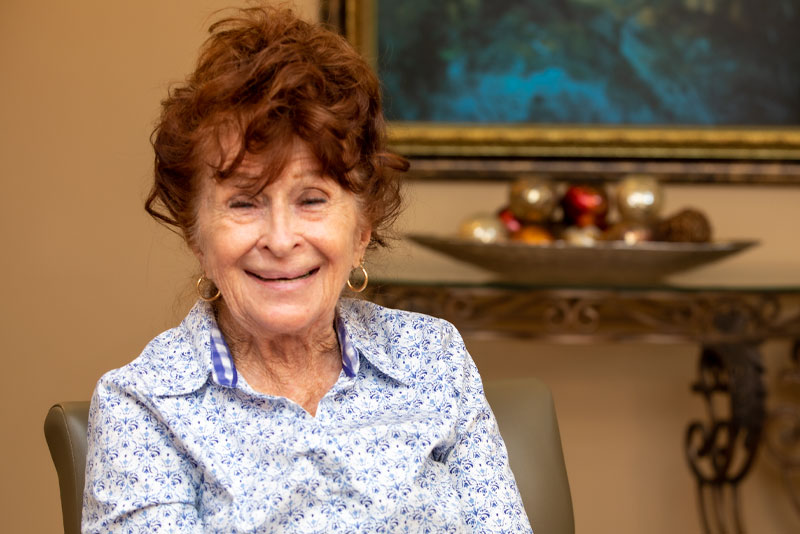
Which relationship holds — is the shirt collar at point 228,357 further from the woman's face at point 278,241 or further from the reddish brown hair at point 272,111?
the reddish brown hair at point 272,111

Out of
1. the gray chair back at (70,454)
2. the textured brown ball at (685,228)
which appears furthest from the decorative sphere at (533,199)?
the gray chair back at (70,454)

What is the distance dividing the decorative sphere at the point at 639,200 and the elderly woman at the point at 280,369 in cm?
129

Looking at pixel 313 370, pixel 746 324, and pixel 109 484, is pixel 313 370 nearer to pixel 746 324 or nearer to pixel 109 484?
pixel 109 484

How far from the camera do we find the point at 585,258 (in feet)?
8.27

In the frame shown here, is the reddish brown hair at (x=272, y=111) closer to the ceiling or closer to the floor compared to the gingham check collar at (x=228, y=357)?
closer to the ceiling

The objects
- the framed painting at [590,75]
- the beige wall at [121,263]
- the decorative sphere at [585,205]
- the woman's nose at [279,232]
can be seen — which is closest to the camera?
the woman's nose at [279,232]

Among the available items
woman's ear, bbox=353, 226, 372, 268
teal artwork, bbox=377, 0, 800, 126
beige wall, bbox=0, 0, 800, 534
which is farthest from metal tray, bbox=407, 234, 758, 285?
woman's ear, bbox=353, 226, 372, 268

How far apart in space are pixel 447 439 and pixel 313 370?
0.70 feet

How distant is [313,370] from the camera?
4.81ft

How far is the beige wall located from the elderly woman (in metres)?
1.61

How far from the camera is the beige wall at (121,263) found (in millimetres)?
3059

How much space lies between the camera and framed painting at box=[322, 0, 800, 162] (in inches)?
116

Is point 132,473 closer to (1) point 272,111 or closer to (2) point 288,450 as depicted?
(2) point 288,450

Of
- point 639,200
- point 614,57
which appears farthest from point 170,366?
point 614,57
